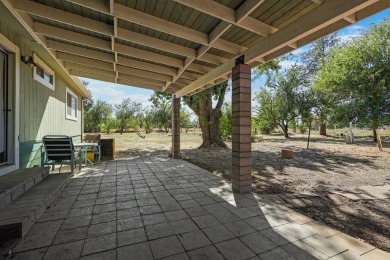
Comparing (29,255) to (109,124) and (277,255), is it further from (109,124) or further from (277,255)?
(109,124)

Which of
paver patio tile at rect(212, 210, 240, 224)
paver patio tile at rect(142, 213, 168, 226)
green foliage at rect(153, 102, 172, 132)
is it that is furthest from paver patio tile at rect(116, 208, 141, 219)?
green foliage at rect(153, 102, 172, 132)

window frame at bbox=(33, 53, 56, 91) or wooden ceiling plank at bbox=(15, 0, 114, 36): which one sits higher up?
wooden ceiling plank at bbox=(15, 0, 114, 36)

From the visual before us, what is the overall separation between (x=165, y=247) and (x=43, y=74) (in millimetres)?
5168

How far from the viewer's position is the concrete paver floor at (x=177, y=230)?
5.43 ft

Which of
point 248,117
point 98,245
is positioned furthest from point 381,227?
point 98,245

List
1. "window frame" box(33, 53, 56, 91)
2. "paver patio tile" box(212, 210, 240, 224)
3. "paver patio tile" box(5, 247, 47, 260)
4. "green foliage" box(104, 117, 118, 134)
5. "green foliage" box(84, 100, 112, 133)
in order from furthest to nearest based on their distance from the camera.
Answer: "green foliage" box(104, 117, 118, 134)
"green foliage" box(84, 100, 112, 133)
"window frame" box(33, 53, 56, 91)
"paver patio tile" box(212, 210, 240, 224)
"paver patio tile" box(5, 247, 47, 260)

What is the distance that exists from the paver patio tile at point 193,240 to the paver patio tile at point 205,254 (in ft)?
0.19

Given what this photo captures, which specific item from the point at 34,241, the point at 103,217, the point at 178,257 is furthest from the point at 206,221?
the point at 34,241

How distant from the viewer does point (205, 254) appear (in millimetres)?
1644

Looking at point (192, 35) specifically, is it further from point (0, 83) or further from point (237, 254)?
point (0, 83)

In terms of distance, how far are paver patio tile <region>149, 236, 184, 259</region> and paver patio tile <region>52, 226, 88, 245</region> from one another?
0.73 meters

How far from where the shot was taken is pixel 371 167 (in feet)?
18.4

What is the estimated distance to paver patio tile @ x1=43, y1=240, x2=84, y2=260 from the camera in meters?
1.57

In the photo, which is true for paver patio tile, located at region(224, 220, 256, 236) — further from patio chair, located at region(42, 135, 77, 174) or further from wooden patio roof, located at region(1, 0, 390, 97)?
patio chair, located at region(42, 135, 77, 174)
